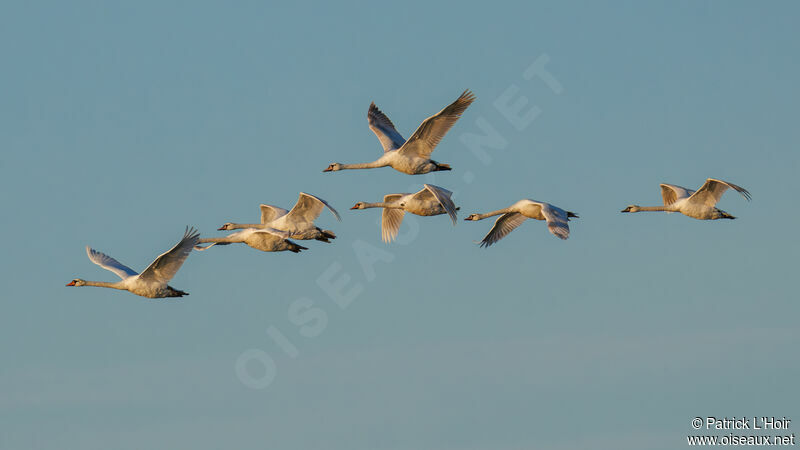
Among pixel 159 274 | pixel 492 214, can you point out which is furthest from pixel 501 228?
pixel 159 274

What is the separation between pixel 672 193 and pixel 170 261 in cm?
1907

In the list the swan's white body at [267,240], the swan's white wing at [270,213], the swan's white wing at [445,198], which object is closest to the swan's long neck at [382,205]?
the swan's white wing at [270,213]

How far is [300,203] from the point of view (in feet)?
147

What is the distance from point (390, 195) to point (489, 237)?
157 inches

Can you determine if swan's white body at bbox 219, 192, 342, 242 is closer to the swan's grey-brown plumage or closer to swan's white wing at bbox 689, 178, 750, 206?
the swan's grey-brown plumage

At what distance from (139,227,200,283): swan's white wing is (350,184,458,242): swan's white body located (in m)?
8.19

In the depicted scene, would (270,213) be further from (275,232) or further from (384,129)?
(384,129)

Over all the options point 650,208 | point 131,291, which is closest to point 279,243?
point 131,291

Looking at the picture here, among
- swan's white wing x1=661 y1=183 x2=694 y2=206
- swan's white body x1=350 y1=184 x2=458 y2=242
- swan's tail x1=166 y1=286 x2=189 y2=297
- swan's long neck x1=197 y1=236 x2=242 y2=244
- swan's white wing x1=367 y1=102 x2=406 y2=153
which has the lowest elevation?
swan's tail x1=166 y1=286 x2=189 y2=297

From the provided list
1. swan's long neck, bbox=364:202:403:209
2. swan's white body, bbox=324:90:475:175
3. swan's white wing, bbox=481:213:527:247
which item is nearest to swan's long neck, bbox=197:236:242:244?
swan's white body, bbox=324:90:475:175

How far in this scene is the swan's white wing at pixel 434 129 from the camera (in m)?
42.5

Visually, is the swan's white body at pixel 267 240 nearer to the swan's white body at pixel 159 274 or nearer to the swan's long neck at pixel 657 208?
the swan's white body at pixel 159 274

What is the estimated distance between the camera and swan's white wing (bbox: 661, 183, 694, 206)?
156 ft

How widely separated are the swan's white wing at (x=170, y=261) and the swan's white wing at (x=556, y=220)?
11256mm
